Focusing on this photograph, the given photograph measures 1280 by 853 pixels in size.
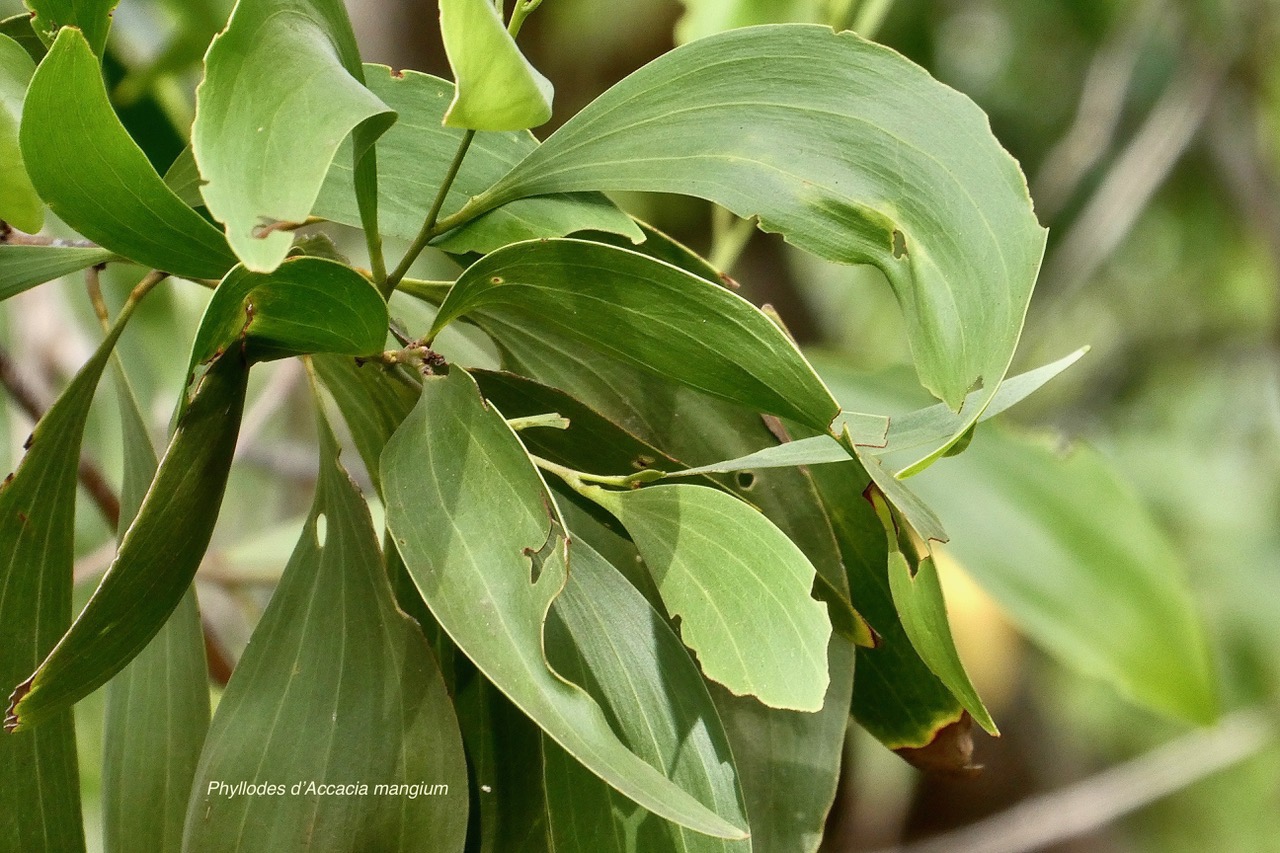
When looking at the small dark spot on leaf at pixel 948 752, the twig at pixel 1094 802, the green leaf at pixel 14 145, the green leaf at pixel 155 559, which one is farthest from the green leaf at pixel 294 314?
the twig at pixel 1094 802

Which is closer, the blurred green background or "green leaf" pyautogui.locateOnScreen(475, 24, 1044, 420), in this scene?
"green leaf" pyautogui.locateOnScreen(475, 24, 1044, 420)

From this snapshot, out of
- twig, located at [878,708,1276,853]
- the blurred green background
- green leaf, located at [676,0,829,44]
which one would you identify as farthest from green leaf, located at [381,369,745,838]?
twig, located at [878,708,1276,853]

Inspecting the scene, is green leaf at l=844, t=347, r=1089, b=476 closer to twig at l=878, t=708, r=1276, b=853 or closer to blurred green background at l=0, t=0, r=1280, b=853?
blurred green background at l=0, t=0, r=1280, b=853

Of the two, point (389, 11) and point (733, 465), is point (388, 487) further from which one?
point (389, 11)

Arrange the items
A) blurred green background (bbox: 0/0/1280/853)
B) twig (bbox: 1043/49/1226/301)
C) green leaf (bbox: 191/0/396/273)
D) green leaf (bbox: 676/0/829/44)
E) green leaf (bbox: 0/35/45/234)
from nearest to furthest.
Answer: green leaf (bbox: 191/0/396/273)
green leaf (bbox: 0/35/45/234)
green leaf (bbox: 676/0/829/44)
blurred green background (bbox: 0/0/1280/853)
twig (bbox: 1043/49/1226/301)

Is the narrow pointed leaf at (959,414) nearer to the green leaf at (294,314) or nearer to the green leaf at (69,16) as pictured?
the green leaf at (294,314)

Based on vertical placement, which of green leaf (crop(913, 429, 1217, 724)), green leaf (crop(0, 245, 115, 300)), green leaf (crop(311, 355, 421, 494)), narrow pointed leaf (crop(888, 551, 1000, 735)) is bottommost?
green leaf (crop(913, 429, 1217, 724))
